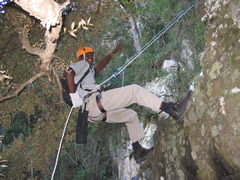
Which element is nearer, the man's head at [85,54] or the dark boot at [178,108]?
the dark boot at [178,108]

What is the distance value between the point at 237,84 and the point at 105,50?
6535 mm

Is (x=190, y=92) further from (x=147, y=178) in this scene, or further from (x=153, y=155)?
(x=147, y=178)

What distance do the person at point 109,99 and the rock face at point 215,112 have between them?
1.63 ft

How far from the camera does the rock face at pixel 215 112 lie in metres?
2.27

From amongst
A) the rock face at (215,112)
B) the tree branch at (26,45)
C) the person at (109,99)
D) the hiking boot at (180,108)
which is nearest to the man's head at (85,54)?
the person at (109,99)

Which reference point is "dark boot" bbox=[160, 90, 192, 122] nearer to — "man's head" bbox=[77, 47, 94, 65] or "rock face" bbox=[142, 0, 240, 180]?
"rock face" bbox=[142, 0, 240, 180]

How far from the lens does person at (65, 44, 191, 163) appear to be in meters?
3.54

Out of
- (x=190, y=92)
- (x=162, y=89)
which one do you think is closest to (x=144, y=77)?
(x=162, y=89)

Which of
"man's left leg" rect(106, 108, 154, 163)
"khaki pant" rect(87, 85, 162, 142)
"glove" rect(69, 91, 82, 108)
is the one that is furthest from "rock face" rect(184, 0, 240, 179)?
"glove" rect(69, 91, 82, 108)

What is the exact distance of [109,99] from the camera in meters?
3.81

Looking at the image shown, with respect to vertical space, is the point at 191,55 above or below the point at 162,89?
above

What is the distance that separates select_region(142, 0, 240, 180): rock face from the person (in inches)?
19.5

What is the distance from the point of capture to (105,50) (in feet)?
27.6

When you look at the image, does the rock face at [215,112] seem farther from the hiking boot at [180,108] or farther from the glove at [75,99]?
the glove at [75,99]
